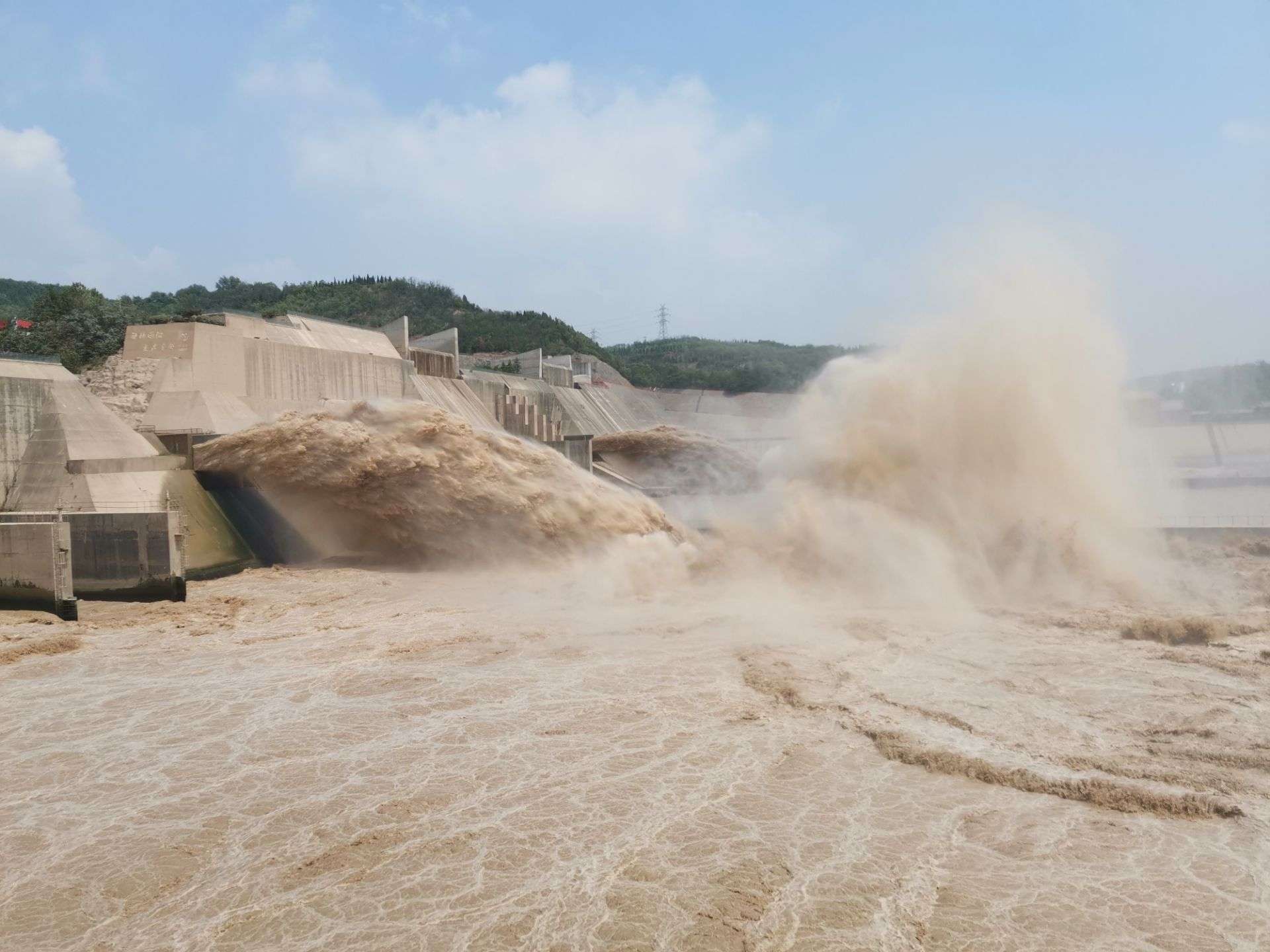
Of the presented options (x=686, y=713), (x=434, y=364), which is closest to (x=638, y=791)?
(x=686, y=713)

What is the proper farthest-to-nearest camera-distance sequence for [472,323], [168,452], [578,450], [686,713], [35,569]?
[472,323]
[578,450]
[168,452]
[35,569]
[686,713]

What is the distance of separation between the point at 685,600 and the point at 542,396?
33.5m

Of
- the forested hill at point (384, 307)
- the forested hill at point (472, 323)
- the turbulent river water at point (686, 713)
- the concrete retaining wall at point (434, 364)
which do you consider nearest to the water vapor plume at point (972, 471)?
the turbulent river water at point (686, 713)

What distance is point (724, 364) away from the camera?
319 ft

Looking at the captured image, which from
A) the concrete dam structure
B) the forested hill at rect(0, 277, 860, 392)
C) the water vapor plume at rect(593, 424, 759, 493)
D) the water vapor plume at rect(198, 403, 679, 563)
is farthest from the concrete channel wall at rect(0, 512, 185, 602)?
the forested hill at rect(0, 277, 860, 392)

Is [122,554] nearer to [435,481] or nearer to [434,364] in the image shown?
[435,481]

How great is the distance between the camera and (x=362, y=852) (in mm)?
6559

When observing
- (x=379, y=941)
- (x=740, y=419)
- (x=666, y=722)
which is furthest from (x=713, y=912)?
(x=740, y=419)

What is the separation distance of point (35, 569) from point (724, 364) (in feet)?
283

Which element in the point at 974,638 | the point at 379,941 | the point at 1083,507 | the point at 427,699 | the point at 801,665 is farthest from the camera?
the point at 1083,507

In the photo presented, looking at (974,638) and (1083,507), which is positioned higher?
(1083,507)

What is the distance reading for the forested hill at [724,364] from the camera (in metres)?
67.1

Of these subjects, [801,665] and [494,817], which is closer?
[494,817]

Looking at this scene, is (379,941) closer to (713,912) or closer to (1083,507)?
(713,912)
